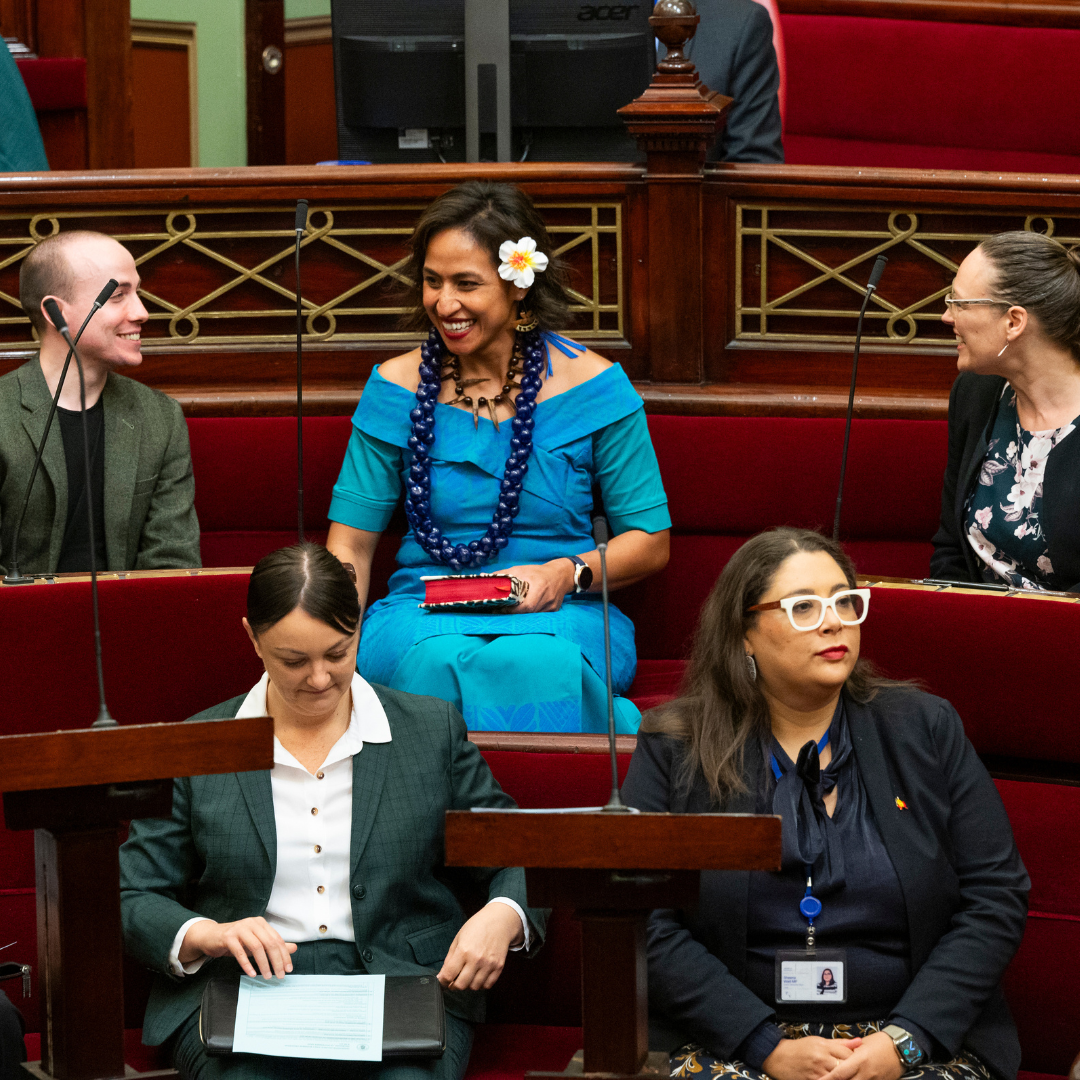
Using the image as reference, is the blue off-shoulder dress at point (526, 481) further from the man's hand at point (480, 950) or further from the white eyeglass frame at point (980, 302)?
the man's hand at point (480, 950)

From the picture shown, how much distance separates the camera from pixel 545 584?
2.53 metres

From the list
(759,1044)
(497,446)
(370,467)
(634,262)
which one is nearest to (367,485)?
(370,467)

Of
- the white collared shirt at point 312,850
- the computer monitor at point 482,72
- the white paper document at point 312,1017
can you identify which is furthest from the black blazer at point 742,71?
the white paper document at point 312,1017

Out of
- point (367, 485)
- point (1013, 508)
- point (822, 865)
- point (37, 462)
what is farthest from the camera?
point (367, 485)

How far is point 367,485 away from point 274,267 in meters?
0.57

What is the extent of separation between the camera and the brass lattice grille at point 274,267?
2.99 m

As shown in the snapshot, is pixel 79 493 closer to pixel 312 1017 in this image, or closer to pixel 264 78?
pixel 312 1017

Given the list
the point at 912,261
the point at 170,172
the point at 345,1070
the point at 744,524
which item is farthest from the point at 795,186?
the point at 345,1070

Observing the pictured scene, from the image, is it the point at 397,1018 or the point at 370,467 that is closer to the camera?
the point at 397,1018

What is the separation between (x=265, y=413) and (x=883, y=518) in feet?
3.69

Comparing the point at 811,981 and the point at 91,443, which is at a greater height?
the point at 91,443

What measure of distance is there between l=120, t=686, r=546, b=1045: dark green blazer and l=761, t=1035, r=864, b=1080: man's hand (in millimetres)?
307

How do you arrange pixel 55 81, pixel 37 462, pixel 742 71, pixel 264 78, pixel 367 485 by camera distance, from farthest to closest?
pixel 264 78
pixel 55 81
pixel 742 71
pixel 367 485
pixel 37 462

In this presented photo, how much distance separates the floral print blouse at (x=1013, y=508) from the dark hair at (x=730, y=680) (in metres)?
0.58
